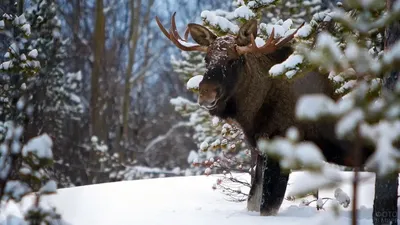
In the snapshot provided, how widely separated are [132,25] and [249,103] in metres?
14.9

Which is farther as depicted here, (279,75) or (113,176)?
(113,176)

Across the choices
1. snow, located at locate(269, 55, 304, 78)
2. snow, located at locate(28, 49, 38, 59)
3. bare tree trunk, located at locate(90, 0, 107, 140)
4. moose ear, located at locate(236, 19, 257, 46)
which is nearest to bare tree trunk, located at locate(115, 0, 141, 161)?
bare tree trunk, located at locate(90, 0, 107, 140)

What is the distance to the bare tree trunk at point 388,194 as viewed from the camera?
3697mm

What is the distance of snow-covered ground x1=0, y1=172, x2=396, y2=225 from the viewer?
14.0 feet

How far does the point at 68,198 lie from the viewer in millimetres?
5512

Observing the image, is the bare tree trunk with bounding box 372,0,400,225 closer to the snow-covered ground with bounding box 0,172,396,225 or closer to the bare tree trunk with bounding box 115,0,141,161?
the snow-covered ground with bounding box 0,172,396,225

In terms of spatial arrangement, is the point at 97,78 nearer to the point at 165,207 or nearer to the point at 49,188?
the point at 165,207

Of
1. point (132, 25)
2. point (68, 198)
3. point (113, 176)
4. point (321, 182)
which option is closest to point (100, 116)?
point (113, 176)

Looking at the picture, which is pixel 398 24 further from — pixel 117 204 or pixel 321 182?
pixel 117 204

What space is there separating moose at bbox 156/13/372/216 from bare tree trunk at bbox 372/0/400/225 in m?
1.04

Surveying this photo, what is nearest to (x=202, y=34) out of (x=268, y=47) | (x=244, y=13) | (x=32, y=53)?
(x=244, y=13)

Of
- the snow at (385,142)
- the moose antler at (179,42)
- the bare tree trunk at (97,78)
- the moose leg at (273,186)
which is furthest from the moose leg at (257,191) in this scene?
the bare tree trunk at (97,78)

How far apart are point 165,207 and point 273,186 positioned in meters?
1.14

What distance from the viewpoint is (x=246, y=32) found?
5.12 metres
